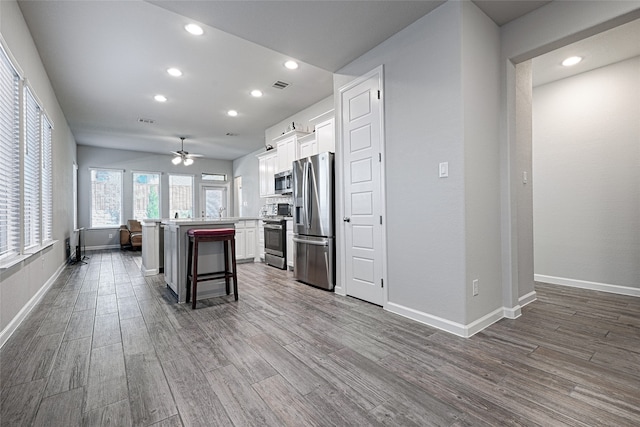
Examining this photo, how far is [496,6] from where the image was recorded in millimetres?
2438

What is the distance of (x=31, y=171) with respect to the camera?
3227 millimetres

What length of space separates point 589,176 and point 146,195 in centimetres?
1027

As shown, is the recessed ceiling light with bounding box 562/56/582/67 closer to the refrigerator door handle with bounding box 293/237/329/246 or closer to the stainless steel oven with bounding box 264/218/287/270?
the refrigerator door handle with bounding box 293/237/329/246

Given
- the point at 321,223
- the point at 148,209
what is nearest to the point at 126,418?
the point at 321,223

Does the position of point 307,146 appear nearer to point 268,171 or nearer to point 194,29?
point 268,171

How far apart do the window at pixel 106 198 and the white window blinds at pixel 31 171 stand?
5.65 metres

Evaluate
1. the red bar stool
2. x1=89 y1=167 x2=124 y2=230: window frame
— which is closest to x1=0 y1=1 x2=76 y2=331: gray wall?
the red bar stool

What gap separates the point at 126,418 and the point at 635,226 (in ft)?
16.2

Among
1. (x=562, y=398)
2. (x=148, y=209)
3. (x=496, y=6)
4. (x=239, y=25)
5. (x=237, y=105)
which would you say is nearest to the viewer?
(x=562, y=398)

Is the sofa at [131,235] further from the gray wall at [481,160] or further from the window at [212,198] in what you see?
the gray wall at [481,160]

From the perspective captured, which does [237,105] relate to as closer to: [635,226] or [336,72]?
[336,72]

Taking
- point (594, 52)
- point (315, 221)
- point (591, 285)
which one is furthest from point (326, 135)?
point (591, 285)

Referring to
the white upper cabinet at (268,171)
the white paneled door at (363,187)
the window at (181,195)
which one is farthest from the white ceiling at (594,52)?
the window at (181,195)

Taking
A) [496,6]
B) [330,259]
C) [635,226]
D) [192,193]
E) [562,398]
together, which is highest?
[496,6]
